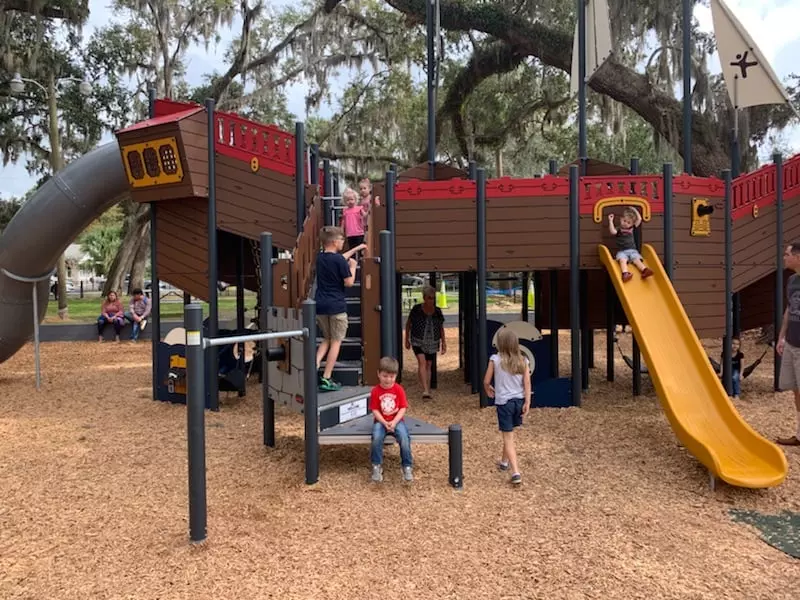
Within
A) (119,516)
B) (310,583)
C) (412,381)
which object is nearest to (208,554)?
(310,583)

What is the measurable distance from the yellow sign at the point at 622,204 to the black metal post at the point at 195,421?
5387 millimetres

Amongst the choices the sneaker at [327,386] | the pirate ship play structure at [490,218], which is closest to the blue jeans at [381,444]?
the sneaker at [327,386]

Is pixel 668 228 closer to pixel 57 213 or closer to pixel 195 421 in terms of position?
pixel 195 421

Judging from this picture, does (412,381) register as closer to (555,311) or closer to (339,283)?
(555,311)

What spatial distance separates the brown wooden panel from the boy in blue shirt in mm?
467

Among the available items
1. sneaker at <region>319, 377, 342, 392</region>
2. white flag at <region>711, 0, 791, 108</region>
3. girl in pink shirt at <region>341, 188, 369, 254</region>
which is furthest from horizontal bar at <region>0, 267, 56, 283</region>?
white flag at <region>711, 0, 791, 108</region>

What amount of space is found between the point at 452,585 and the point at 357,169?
76.1 ft

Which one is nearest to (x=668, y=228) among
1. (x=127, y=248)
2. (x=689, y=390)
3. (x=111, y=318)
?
(x=689, y=390)

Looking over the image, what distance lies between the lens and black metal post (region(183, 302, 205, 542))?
3.78m

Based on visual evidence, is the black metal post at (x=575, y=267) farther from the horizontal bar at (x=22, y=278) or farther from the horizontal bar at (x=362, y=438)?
the horizontal bar at (x=22, y=278)

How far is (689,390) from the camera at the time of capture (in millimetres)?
5973

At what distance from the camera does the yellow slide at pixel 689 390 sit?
16.2ft

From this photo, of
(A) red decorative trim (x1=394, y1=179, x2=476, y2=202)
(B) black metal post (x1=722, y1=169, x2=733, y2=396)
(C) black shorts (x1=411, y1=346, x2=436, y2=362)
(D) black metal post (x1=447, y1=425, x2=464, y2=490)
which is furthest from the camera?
(C) black shorts (x1=411, y1=346, x2=436, y2=362)

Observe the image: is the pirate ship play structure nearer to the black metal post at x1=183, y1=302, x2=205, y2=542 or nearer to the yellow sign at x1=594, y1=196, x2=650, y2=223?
the yellow sign at x1=594, y1=196, x2=650, y2=223
